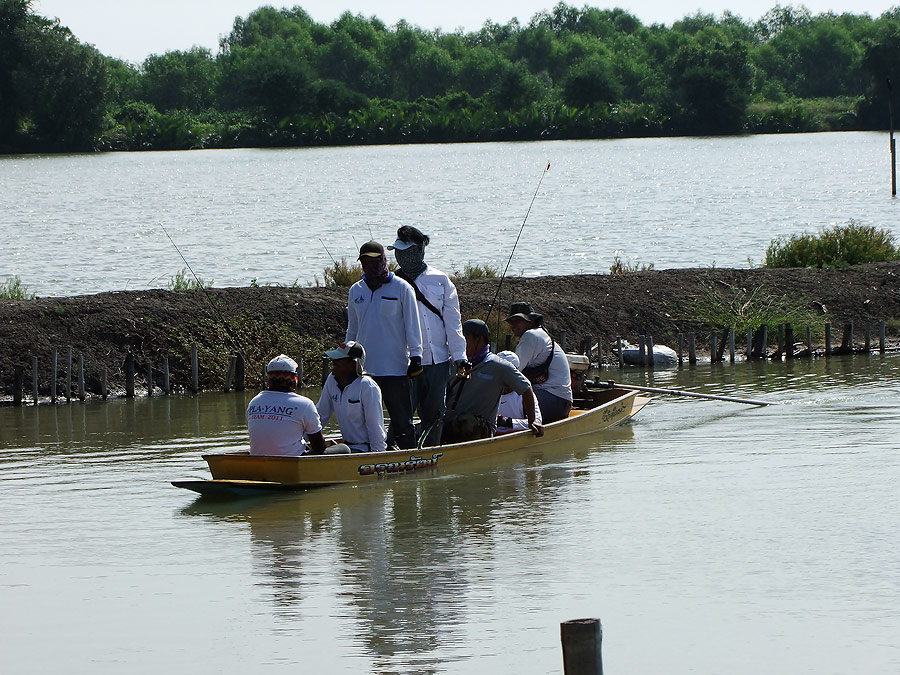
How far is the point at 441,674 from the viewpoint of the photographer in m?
7.84

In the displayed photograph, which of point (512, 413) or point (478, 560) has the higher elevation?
point (512, 413)

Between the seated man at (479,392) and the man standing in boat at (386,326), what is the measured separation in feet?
2.10

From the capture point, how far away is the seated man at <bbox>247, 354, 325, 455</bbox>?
12.1m

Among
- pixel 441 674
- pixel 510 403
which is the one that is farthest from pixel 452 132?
pixel 441 674

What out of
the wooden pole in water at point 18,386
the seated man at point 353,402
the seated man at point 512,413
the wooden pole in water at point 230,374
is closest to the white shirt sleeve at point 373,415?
the seated man at point 353,402

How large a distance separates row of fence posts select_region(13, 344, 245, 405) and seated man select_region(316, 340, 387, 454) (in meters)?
7.35

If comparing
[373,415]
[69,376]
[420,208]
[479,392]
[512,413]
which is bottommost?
[512,413]

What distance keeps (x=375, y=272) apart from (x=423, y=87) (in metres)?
142

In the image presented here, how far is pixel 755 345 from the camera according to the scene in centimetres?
2292

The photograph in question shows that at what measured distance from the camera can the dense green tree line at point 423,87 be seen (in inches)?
3846

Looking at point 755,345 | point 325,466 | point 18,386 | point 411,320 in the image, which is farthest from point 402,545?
point 755,345

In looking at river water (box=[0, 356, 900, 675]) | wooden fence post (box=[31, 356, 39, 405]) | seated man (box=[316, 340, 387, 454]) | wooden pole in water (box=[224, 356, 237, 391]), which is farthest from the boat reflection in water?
wooden fence post (box=[31, 356, 39, 405])

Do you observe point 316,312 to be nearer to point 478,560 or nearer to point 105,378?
point 105,378

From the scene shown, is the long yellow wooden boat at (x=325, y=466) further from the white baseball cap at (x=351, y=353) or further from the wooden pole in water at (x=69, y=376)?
the wooden pole in water at (x=69, y=376)
